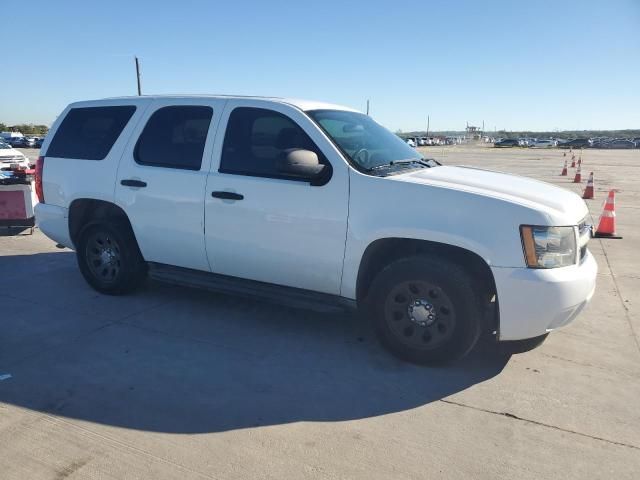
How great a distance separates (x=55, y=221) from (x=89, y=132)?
1.02 meters

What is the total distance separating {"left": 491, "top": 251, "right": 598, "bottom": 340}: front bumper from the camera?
3400 mm

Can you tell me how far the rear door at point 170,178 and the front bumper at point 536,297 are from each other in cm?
253

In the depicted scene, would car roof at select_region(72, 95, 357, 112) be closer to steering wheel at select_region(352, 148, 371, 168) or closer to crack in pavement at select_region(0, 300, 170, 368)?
steering wheel at select_region(352, 148, 371, 168)

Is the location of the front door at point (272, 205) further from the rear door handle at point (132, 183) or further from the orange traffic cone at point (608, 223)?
the orange traffic cone at point (608, 223)

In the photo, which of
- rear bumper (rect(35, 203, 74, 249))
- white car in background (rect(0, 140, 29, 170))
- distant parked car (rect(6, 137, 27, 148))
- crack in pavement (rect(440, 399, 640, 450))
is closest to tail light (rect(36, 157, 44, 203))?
rear bumper (rect(35, 203, 74, 249))

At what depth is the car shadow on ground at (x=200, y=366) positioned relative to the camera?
3230 millimetres

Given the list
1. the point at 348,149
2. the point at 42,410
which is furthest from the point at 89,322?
the point at 348,149

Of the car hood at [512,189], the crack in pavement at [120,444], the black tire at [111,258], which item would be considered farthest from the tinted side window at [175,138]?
the crack in pavement at [120,444]

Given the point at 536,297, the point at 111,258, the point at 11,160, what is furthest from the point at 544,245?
the point at 11,160

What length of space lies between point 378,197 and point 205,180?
1.57m

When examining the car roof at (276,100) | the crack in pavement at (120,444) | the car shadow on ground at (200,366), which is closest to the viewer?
the crack in pavement at (120,444)

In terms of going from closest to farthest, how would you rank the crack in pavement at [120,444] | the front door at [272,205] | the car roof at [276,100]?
the crack in pavement at [120,444]
the front door at [272,205]
the car roof at [276,100]

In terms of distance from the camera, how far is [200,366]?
3.80m

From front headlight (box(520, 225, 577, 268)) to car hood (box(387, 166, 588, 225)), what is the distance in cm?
10
